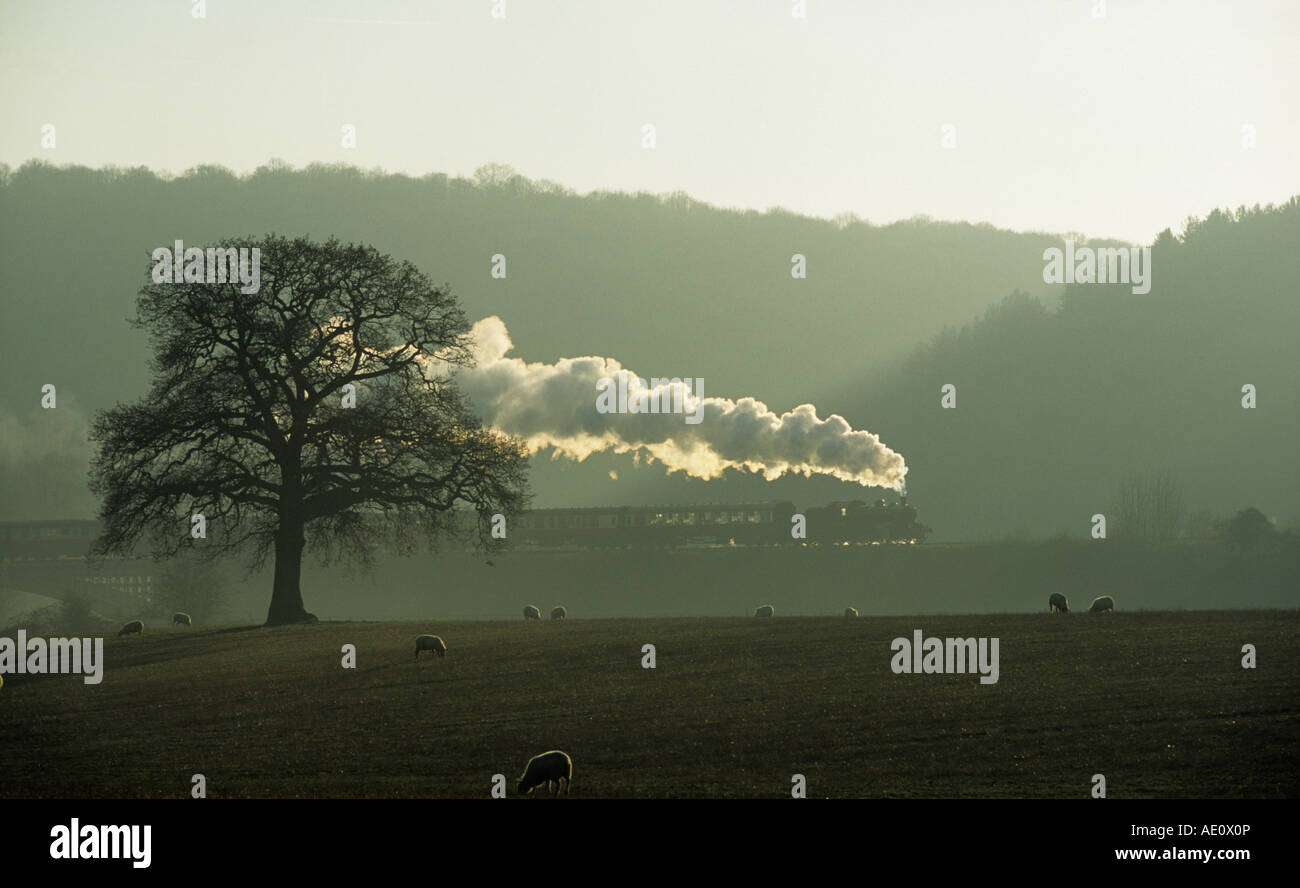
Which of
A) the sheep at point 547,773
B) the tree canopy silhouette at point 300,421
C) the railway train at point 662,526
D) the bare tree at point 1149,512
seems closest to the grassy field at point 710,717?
the sheep at point 547,773

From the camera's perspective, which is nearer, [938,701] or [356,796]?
[356,796]

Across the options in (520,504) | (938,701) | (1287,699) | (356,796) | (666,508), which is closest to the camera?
(356,796)

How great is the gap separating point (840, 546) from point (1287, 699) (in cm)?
9004

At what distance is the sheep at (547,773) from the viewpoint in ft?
70.3

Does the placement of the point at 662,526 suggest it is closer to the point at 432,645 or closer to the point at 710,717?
the point at 432,645

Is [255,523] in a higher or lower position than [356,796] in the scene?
higher

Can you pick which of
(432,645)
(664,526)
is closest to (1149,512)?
(664,526)

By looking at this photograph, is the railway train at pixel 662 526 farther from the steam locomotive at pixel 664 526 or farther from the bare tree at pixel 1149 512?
the bare tree at pixel 1149 512

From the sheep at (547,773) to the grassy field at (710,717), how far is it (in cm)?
49

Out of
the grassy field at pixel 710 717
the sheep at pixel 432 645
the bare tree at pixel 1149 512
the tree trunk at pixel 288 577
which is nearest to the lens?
the grassy field at pixel 710 717

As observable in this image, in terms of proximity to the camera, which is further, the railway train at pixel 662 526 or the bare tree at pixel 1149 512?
the bare tree at pixel 1149 512
